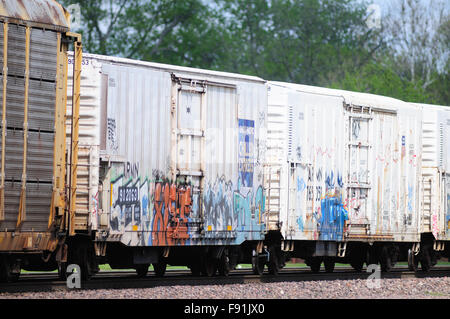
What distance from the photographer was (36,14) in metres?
14.3

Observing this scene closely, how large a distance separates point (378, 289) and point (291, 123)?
4594 mm

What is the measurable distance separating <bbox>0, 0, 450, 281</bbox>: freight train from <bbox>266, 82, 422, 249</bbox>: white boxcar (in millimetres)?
37

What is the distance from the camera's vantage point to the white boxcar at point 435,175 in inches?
901

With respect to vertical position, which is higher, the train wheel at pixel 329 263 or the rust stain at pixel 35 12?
the rust stain at pixel 35 12

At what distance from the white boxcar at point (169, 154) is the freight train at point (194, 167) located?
0.03 m

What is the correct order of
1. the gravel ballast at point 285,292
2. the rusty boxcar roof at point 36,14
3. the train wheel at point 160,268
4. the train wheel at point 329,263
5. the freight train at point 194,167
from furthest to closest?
the train wheel at point 329,263 → the train wheel at point 160,268 → the freight train at point 194,167 → the rusty boxcar roof at point 36,14 → the gravel ballast at point 285,292

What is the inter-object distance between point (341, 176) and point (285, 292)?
5882mm

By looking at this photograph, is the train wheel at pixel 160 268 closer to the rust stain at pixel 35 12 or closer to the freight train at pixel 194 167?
the freight train at pixel 194 167

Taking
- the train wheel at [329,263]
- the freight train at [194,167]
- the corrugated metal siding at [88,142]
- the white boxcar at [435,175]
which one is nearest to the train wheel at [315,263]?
the freight train at [194,167]

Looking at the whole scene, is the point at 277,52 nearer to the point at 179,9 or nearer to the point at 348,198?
the point at 179,9

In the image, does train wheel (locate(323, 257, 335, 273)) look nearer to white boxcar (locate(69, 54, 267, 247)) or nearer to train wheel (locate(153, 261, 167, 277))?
white boxcar (locate(69, 54, 267, 247))

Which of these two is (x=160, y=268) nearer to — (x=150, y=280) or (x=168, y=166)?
(x=150, y=280)
